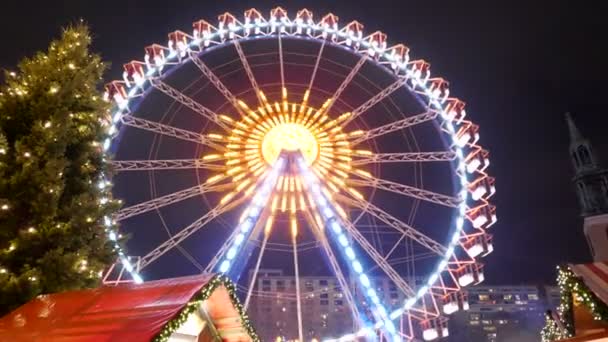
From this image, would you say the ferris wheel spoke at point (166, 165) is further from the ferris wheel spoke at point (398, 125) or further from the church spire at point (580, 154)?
the church spire at point (580, 154)

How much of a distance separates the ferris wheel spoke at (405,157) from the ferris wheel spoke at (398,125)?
66cm

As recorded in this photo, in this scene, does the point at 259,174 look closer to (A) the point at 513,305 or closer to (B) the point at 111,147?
(B) the point at 111,147

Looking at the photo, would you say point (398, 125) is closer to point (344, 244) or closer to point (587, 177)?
point (344, 244)

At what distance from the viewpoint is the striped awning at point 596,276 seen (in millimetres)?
6574

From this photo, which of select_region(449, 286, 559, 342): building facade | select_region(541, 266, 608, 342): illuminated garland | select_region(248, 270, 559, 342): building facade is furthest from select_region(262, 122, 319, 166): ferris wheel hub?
select_region(449, 286, 559, 342): building facade

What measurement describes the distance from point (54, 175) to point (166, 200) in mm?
8009

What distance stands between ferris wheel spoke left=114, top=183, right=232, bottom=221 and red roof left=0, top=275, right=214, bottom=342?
9.15 meters

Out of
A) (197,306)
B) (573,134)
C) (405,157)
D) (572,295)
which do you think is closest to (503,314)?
(573,134)

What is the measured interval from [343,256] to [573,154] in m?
25.0

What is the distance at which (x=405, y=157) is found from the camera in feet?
59.4

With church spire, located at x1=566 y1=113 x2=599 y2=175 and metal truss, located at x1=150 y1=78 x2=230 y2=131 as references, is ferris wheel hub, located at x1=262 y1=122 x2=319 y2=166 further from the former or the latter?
church spire, located at x1=566 y1=113 x2=599 y2=175

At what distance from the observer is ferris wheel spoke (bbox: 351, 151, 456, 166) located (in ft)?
57.9

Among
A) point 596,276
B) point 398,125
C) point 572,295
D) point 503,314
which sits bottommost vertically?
point 503,314

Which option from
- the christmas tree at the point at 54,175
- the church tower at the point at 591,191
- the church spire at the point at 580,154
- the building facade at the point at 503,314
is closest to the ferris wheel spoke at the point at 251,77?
the christmas tree at the point at 54,175
